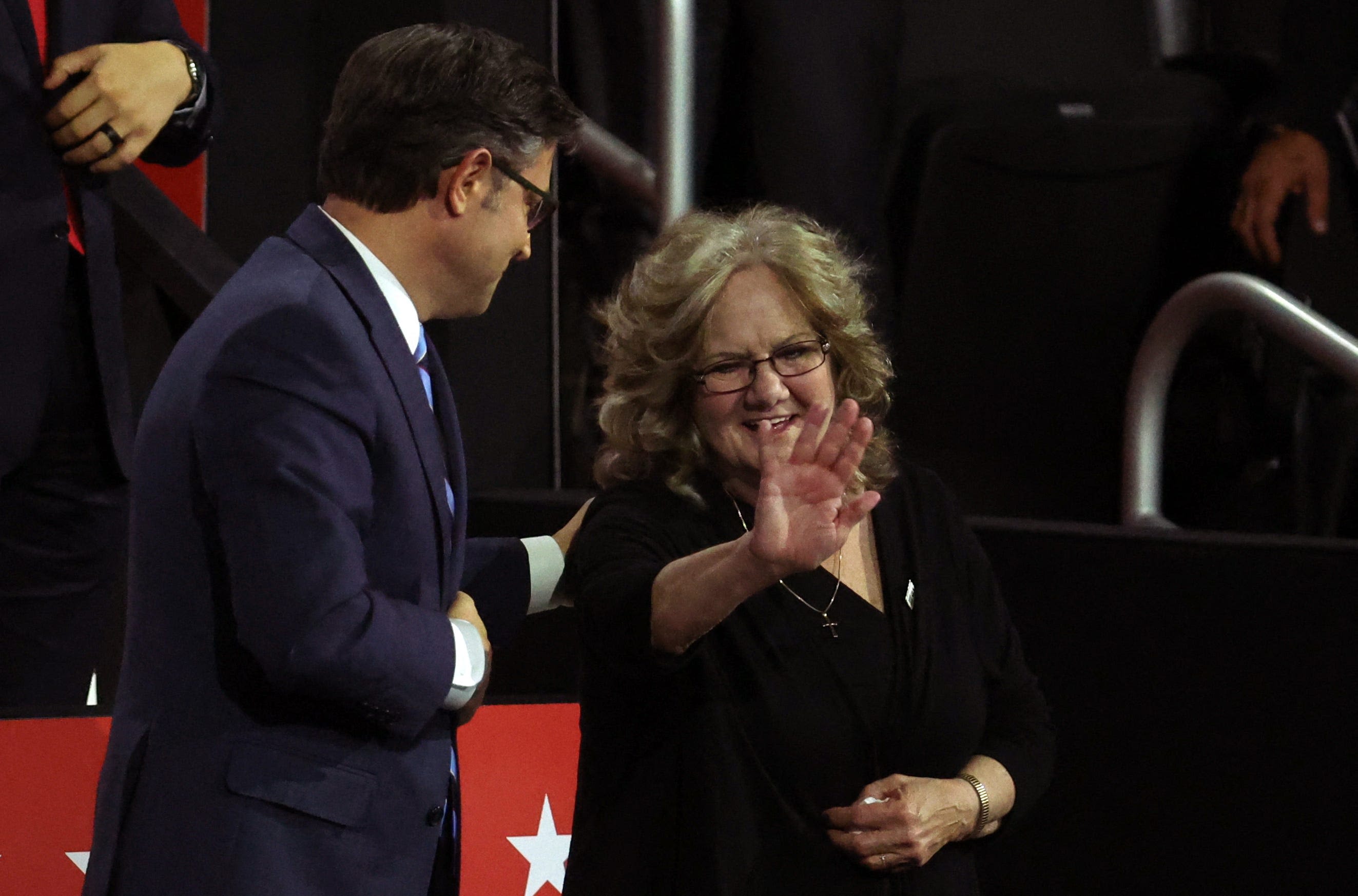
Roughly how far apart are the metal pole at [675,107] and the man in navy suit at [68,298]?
1.04 m

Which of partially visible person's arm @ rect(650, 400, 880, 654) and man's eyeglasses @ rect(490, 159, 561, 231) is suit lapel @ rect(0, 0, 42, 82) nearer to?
man's eyeglasses @ rect(490, 159, 561, 231)

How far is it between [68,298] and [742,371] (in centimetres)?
86

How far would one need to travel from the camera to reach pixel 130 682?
4.75ft

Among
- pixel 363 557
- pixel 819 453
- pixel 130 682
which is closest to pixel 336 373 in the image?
pixel 363 557

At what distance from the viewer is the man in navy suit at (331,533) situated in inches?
52.6

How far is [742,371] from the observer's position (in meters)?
1.78

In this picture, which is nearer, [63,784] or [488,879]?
[63,784]

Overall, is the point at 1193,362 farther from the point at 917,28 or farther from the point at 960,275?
the point at 917,28

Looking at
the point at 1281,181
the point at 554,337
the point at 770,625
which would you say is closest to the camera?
the point at 770,625

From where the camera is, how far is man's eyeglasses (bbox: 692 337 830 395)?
1.78 m

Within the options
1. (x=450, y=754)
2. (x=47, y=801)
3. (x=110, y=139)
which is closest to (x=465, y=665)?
(x=450, y=754)

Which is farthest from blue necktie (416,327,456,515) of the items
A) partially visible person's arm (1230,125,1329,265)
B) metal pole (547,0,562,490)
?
partially visible person's arm (1230,125,1329,265)

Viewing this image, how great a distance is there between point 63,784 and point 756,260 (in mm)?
1081

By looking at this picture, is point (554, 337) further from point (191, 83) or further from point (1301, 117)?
point (1301, 117)
